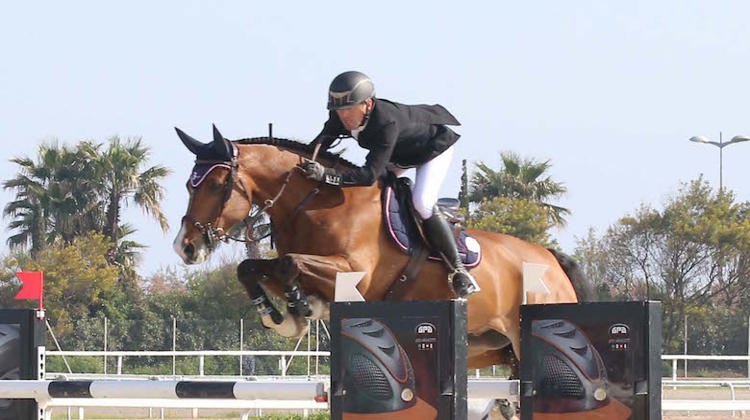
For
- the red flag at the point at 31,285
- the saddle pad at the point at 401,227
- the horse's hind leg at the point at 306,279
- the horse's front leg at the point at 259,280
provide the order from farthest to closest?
the red flag at the point at 31,285
the saddle pad at the point at 401,227
the horse's front leg at the point at 259,280
the horse's hind leg at the point at 306,279

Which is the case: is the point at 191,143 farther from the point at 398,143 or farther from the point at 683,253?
the point at 683,253

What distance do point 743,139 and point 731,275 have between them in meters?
3.79

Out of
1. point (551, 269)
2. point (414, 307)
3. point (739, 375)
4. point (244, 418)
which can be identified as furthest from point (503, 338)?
point (739, 375)

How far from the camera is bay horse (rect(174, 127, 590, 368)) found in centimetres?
659

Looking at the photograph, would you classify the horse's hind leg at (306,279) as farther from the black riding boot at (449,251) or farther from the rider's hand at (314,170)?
the black riding boot at (449,251)

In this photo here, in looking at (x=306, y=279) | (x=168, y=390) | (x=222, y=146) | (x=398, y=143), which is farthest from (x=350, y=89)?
(x=168, y=390)

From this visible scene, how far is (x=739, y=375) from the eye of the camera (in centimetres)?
2434

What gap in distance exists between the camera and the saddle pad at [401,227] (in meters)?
7.00

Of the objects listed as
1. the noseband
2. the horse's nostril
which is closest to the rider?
the noseband

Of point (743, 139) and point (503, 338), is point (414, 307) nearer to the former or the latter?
point (503, 338)

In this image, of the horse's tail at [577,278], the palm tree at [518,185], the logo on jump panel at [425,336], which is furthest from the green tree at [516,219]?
the logo on jump panel at [425,336]

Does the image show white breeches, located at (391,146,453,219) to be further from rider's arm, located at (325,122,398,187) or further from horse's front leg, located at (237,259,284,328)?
horse's front leg, located at (237,259,284,328)

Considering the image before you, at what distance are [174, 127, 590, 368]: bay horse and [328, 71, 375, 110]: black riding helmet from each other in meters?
0.46

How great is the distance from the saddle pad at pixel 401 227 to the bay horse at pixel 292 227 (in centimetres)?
3
